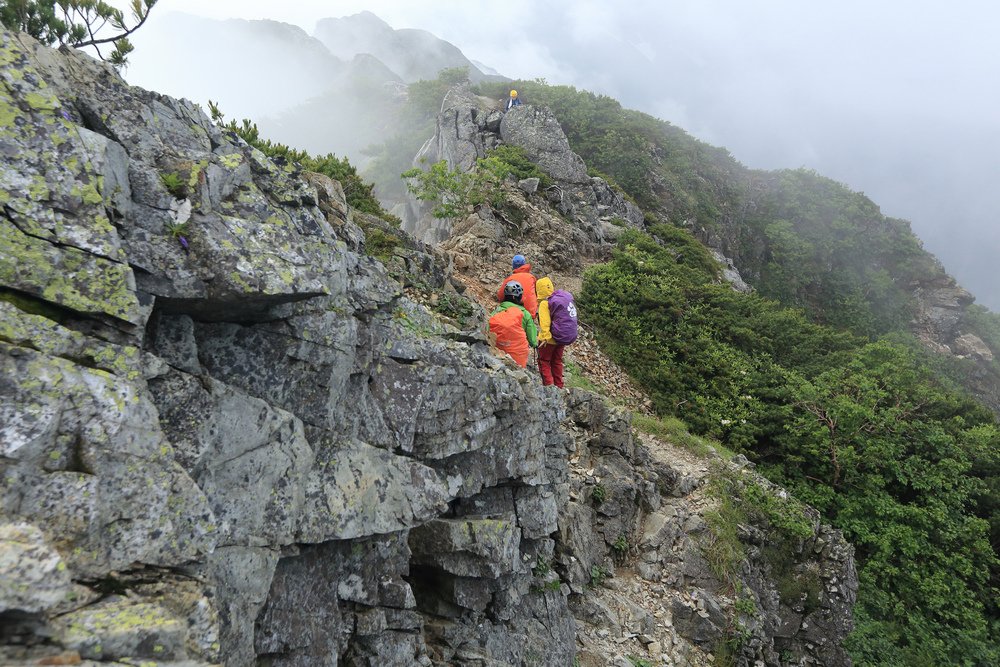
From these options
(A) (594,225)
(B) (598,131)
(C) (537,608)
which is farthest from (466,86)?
(C) (537,608)

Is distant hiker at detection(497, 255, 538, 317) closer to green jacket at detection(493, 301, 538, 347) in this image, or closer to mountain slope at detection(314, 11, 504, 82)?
green jacket at detection(493, 301, 538, 347)

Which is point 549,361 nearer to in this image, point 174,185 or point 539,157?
point 174,185

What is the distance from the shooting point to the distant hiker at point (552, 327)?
10.9m

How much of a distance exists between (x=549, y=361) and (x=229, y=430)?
25.8 feet

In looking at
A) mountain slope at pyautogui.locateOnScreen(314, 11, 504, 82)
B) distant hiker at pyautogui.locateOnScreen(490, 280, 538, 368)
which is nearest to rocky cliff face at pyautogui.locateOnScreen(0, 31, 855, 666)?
distant hiker at pyautogui.locateOnScreen(490, 280, 538, 368)

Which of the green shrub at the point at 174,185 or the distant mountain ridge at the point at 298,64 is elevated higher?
the distant mountain ridge at the point at 298,64

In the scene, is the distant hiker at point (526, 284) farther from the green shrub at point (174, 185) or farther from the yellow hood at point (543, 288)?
the green shrub at point (174, 185)

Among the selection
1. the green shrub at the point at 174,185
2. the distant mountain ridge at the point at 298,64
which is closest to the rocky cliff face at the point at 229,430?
the green shrub at the point at 174,185

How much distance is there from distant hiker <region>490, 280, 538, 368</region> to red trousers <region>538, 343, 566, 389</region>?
176cm

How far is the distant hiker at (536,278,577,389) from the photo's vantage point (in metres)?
10.9

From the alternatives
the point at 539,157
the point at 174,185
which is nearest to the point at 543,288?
the point at 174,185

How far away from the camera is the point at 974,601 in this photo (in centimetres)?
1307

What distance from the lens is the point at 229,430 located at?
4.63m

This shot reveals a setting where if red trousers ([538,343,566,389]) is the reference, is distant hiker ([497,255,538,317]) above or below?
above
